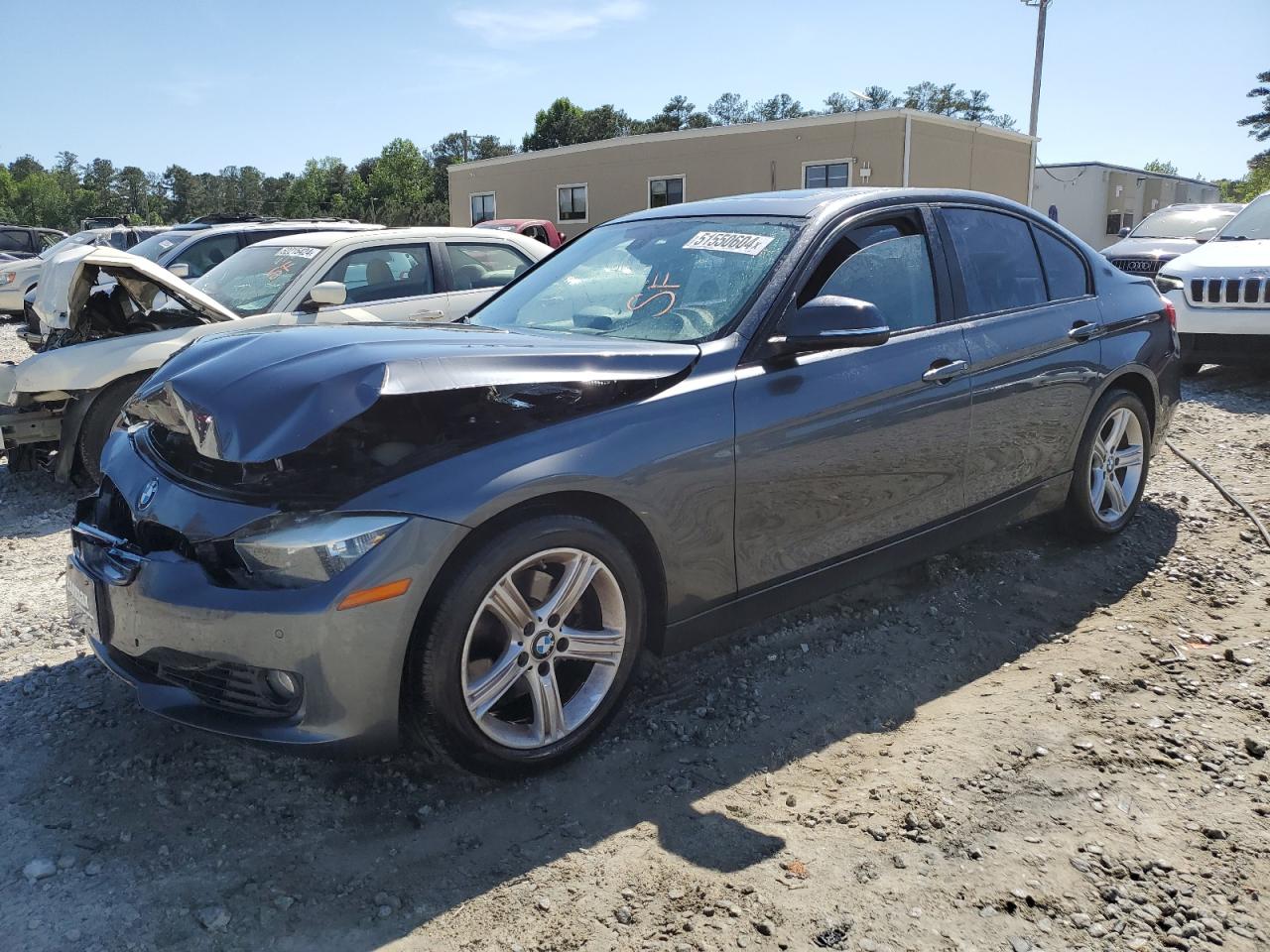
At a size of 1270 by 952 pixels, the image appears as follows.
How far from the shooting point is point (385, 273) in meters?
7.03

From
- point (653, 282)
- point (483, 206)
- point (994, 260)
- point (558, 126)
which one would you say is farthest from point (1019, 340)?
point (558, 126)

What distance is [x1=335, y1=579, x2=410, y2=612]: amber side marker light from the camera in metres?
2.46

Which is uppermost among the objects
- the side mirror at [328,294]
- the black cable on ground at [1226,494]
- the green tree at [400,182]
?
the green tree at [400,182]

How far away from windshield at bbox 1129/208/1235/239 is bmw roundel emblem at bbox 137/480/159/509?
14.0m

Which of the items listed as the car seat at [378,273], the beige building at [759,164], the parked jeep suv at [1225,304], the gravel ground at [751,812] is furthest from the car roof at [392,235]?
the beige building at [759,164]

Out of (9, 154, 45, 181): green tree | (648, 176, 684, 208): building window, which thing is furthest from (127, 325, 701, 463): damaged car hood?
(9, 154, 45, 181): green tree

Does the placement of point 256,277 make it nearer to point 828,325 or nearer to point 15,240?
point 828,325

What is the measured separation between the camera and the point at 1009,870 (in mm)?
2451

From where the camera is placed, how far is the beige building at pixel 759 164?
28875 mm

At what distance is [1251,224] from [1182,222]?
423 centimetres

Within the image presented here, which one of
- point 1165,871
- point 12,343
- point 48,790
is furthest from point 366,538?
point 12,343

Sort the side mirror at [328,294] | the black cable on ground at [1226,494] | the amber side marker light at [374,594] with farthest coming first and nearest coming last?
the side mirror at [328,294], the black cable on ground at [1226,494], the amber side marker light at [374,594]

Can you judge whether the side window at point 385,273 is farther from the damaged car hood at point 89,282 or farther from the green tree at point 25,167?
the green tree at point 25,167

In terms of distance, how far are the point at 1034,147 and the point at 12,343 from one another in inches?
1260
